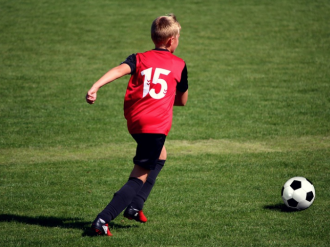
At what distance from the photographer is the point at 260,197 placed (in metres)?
6.48

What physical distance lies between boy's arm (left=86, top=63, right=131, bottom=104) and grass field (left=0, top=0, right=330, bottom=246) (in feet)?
4.75

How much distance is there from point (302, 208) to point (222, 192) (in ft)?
4.19

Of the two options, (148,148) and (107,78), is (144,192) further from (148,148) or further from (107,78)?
(107,78)

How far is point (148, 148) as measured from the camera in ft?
15.0

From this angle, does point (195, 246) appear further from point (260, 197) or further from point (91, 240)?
point (260, 197)

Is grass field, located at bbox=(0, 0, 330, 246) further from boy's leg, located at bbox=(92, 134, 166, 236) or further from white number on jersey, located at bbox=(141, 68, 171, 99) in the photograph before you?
white number on jersey, located at bbox=(141, 68, 171, 99)

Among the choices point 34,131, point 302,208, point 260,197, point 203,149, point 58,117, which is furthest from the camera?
point 58,117

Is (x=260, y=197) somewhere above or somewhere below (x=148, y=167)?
below

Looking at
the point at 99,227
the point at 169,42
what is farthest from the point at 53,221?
the point at 169,42

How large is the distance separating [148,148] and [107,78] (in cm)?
81

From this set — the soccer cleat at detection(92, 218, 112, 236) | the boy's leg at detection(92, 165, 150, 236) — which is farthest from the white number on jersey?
the soccer cleat at detection(92, 218, 112, 236)

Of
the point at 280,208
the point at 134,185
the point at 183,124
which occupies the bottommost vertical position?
the point at 280,208

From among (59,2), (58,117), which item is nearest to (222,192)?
(58,117)

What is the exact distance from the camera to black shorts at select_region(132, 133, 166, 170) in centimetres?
455
